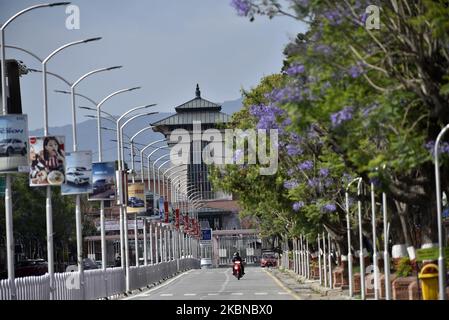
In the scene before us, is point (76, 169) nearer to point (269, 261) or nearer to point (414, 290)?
point (414, 290)

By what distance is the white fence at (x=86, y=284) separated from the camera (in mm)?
41938

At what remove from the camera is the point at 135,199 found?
6956 cm

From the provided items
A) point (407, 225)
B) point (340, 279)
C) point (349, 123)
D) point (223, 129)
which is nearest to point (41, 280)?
point (407, 225)

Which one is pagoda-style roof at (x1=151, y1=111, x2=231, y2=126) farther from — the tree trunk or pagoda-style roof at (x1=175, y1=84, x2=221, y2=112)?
the tree trunk

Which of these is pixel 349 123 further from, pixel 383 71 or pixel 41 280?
pixel 41 280

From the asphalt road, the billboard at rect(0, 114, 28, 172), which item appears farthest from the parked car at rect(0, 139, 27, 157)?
the asphalt road

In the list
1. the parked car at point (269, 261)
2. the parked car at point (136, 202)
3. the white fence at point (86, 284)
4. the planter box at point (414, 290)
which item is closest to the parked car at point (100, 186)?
the white fence at point (86, 284)

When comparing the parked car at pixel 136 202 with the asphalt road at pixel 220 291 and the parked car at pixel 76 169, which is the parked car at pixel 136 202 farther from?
the parked car at pixel 76 169

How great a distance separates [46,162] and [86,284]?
367 inches

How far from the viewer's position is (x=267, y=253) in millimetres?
159875

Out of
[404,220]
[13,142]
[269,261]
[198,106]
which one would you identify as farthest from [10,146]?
[198,106]

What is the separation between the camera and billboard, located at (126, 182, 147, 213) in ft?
228
